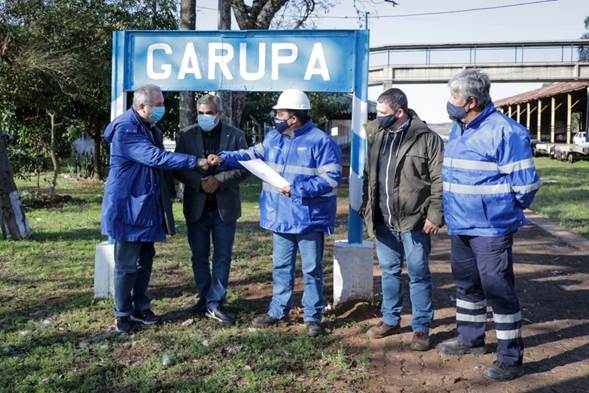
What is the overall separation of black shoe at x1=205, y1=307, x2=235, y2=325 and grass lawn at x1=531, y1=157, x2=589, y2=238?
21.2ft

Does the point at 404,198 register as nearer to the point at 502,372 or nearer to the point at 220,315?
the point at 502,372

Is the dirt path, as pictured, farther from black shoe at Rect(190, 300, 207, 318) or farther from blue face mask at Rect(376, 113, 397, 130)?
blue face mask at Rect(376, 113, 397, 130)

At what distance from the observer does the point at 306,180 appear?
4902 mm

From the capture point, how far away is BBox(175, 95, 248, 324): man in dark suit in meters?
5.23

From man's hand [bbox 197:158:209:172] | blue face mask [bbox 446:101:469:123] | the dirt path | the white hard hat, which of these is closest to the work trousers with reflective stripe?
the dirt path

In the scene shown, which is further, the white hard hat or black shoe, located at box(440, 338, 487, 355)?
the white hard hat

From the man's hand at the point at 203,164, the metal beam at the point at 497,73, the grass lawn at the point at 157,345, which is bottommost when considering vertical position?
the grass lawn at the point at 157,345

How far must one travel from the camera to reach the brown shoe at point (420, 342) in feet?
15.2

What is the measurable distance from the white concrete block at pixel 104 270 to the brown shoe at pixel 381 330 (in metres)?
2.50

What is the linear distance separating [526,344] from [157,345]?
281 centimetres

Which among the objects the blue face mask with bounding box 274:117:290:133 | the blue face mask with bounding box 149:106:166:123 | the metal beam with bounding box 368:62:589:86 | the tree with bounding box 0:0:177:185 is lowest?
the blue face mask with bounding box 274:117:290:133

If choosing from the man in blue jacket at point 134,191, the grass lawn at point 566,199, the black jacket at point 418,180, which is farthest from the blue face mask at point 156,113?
the grass lawn at point 566,199

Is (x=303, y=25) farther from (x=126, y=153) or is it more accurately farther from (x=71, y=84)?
(x=126, y=153)

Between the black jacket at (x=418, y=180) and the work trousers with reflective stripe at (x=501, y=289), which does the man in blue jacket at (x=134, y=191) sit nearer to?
the black jacket at (x=418, y=180)
